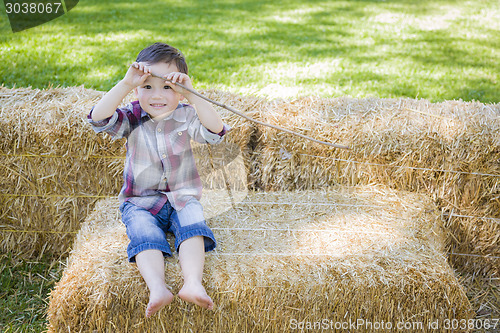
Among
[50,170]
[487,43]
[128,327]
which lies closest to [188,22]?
[487,43]

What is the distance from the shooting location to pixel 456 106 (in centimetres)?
344

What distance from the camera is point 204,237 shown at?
2467 mm

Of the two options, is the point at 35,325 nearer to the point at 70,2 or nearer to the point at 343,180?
the point at 343,180

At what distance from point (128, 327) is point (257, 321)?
0.61m

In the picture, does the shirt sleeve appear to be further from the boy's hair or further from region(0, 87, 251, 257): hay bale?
region(0, 87, 251, 257): hay bale

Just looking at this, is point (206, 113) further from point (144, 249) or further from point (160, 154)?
point (144, 249)

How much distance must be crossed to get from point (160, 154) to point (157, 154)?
0.02 metres

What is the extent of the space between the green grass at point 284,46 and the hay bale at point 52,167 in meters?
2.12

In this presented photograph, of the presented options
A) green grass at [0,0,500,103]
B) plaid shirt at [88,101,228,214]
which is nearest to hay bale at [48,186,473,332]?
plaid shirt at [88,101,228,214]

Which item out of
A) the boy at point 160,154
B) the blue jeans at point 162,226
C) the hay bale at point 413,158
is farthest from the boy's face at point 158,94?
the hay bale at point 413,158

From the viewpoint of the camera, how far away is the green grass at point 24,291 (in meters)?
2.88

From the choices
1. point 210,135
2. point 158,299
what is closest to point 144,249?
point 158,299

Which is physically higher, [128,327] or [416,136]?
[416,136]

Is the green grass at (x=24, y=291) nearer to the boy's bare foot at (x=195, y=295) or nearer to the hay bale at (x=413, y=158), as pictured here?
the boy's bare foot at (x=195, y=295)
